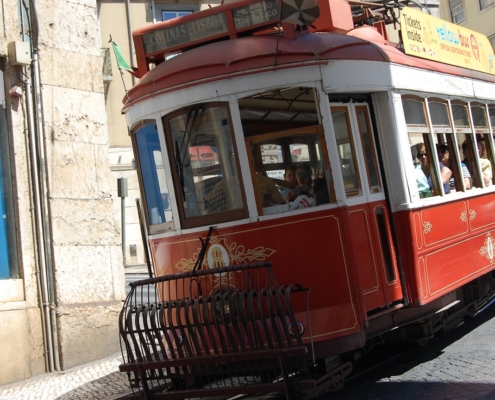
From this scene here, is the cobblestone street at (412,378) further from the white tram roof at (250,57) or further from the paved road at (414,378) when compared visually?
the white tram roof at (250,57)

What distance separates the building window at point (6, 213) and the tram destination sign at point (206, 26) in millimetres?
2912

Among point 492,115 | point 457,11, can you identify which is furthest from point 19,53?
point 457,11

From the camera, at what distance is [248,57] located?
6.18m

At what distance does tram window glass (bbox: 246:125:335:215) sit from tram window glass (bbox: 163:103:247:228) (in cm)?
16

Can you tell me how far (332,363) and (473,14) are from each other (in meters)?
25.6

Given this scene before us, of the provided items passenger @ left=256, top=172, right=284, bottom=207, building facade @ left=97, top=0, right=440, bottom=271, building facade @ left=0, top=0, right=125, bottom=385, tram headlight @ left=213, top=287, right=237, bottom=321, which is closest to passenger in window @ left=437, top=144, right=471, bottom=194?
passenger @ left=256, top=172, right=284, bottom=207

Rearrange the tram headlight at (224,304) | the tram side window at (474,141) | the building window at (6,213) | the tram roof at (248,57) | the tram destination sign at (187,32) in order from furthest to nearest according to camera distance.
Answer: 1. the building window at (6,213)
2. the tram side window at (474,141)
3. the tram destination sign at (187,32)
4. the tram roof at (248,57)
5. the tram headlight at (224,304)

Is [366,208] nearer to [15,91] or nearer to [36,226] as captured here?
[36,226]

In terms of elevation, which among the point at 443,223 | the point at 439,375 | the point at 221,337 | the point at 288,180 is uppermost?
the point at 288,180

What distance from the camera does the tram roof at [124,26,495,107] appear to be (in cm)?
615

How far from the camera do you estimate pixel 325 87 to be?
244 inches

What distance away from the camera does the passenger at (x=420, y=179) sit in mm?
7172

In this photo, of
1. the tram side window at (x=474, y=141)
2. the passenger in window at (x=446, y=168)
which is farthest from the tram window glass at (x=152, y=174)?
the tram side window at (x=474, y=141)

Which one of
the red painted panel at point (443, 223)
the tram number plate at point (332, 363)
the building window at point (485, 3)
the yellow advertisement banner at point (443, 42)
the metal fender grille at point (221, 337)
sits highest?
the building window at point (485, 3)
